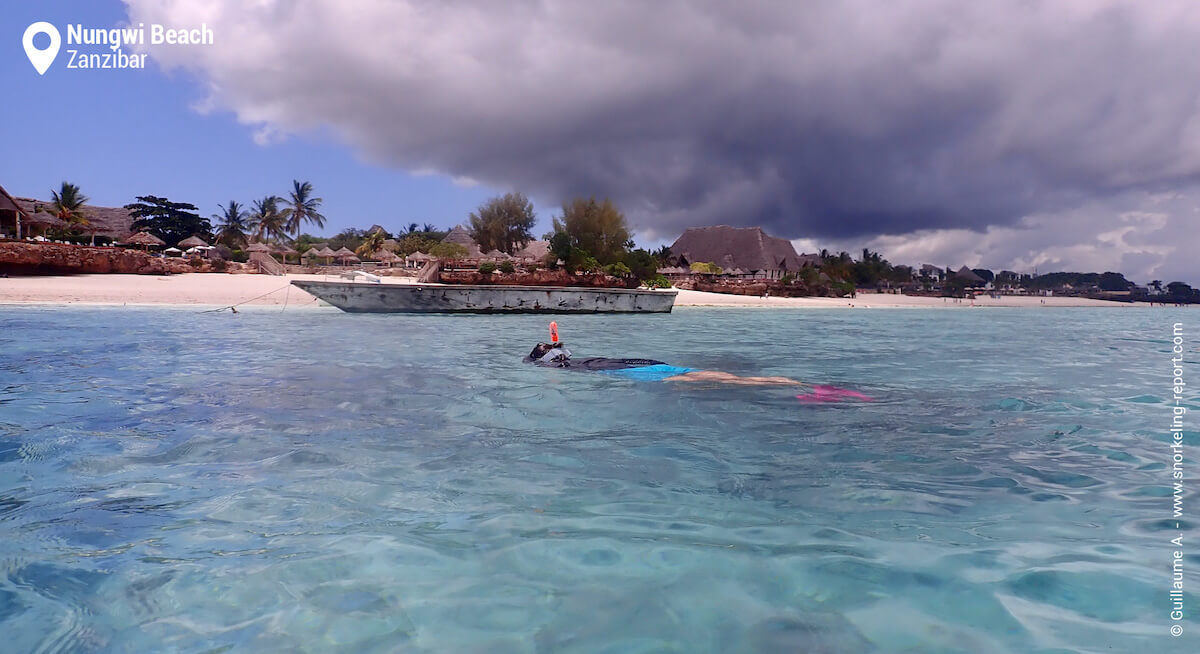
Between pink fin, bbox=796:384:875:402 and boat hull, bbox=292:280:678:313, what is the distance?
16726 millimetres

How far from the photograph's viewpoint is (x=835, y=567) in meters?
2.47

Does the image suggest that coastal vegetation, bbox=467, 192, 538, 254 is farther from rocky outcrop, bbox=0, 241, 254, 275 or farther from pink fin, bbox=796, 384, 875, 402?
pink fin, bbox=796, 384, 875, 402

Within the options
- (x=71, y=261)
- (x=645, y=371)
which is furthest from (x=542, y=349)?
(x=71, y=261)

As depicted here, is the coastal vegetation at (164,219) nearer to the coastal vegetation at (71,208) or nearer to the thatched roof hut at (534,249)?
the coastal vegetation at (71,208)

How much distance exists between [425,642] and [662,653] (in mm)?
766

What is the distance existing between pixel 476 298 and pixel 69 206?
47.0 m

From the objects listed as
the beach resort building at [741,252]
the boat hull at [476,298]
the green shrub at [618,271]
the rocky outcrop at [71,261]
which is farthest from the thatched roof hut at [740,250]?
the rocky outcrop at [71,261]

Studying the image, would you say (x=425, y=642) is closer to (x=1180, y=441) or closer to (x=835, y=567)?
(x=835, y=567)

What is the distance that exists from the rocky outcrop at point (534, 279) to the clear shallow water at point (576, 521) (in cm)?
2896

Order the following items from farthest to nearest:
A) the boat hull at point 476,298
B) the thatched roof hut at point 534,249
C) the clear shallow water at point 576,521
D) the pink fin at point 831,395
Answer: the thatched roof hut at point 534,249 → the boat hull at point 476,298 → the pink fin at point 831,395 → the clear shallow water at point 576,521

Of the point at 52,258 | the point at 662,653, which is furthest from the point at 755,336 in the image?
the point at 52,258

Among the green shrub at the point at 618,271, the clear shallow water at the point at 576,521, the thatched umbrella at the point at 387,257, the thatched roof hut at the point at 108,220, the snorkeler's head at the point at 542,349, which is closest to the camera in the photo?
the clear shallow water at the point at 576,521

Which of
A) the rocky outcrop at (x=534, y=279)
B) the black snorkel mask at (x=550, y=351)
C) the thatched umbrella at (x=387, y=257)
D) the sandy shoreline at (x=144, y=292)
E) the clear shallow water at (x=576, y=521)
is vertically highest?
the thatched umbrella at (x=387, y=257)

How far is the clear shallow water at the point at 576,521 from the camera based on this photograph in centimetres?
204
